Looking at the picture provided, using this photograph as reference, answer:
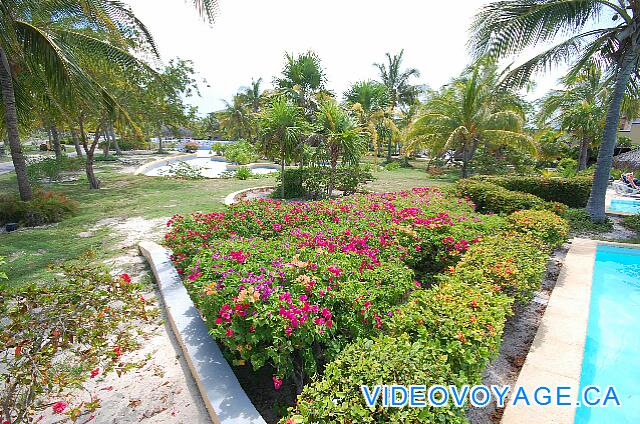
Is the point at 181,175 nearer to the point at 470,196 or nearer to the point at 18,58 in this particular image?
the point at 18,58

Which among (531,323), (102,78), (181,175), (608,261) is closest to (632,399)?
(531,323)

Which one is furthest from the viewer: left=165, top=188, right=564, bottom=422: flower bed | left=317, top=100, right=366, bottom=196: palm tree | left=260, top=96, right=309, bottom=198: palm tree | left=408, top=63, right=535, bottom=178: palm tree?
left=408, top=63, right=535, bottom=178: palm tree

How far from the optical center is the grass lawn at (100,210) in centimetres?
646

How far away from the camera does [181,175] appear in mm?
20047

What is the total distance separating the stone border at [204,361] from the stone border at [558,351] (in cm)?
228

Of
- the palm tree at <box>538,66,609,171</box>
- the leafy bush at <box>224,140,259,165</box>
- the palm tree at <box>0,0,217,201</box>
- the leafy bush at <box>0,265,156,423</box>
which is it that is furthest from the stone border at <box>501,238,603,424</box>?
the leafy bush at <box>224,140,259,165</box>

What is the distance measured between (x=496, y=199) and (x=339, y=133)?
16.6ft

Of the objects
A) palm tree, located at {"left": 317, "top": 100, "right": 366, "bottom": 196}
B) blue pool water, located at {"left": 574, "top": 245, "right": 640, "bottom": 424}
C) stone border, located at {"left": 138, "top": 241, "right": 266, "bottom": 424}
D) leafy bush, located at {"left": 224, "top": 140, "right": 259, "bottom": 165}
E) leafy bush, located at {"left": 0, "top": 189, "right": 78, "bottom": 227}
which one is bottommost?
blue pool water, located at {"left": 574, "top": 245, "right": 640, "bottom": 424}

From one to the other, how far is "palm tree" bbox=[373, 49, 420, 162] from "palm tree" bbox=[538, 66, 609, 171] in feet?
53.7

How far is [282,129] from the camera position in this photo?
10.6 meters

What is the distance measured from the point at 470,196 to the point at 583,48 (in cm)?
532

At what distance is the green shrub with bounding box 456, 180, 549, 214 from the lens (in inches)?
344

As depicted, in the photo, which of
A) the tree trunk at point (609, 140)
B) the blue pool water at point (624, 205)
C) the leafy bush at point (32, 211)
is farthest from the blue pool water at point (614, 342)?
the leafy bush at point (32, 211)

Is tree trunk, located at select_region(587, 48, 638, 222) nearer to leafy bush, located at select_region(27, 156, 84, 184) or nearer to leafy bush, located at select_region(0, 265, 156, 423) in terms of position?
leafy bush, located at select_region(0, 265, 156, 423)
